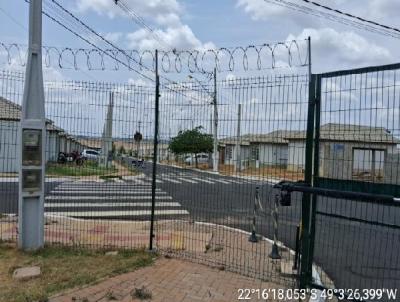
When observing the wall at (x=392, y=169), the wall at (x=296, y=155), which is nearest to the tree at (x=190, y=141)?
the wall at (x=296, y=155)

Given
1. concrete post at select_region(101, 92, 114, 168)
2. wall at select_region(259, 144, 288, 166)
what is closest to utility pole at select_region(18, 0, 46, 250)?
concrete post at select_region(101, 92, 114, 168)

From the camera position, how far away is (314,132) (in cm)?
625

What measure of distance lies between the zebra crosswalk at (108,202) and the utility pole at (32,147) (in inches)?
202

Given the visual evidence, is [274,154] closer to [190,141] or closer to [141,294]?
[141,294]

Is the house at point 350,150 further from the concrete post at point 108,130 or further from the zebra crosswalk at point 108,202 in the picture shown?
the zebra crosswalk at point 108,202

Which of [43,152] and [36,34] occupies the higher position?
[36,34]

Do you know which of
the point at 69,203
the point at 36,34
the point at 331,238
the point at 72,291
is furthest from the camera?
the point at 69,203

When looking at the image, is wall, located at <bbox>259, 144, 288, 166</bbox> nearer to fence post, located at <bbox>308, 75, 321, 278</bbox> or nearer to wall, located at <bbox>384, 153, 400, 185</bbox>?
fence post, located at <bbox>308, 75, 321, 278</bbox>

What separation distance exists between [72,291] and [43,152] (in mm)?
3003

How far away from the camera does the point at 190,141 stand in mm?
9602

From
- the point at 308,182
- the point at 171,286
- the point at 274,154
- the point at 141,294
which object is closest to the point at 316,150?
the point at 308,182

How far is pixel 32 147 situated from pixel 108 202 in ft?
29.6

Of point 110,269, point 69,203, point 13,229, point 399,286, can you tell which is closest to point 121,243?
Result: point 110,269

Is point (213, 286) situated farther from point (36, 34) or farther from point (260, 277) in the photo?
point (36, 34)
